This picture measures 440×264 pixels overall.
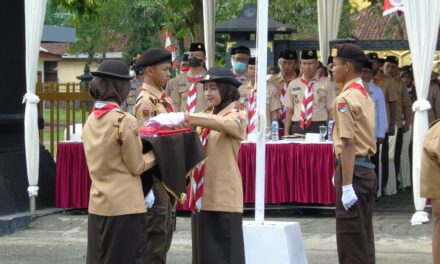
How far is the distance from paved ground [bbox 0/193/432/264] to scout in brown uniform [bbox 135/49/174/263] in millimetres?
2082

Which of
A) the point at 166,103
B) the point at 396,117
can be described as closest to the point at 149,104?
the point at 166,103

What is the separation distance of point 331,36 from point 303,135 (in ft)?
16.1

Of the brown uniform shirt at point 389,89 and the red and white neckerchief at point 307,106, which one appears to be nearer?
the red and white neckerchief at point 307,106

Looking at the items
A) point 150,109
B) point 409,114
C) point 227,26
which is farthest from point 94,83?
point 227,26

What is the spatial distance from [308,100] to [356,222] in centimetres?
545

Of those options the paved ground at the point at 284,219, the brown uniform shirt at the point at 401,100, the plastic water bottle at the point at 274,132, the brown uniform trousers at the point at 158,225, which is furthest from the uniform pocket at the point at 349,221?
the brown uniform shirt at the point at 401,100

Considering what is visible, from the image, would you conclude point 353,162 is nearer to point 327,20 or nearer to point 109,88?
point 109,88

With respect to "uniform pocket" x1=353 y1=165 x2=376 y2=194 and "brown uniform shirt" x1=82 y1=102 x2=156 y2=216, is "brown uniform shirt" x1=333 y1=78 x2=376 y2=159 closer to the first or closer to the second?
"uniform pocket" x1=353 y1=165 x2=376 y2=194

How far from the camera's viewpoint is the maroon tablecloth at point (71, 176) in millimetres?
12977

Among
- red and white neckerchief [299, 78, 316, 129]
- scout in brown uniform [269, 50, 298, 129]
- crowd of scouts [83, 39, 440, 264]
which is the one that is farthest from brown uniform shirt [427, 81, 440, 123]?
crowd of scouts [83, 39, 440, 264]

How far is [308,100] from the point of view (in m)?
13.1

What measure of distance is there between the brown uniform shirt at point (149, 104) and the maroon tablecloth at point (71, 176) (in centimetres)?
514

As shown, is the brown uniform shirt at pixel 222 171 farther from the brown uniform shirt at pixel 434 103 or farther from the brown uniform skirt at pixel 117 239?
the brown uniform shirt at pixel 434 103

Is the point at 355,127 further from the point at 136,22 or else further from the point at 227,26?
the point at 136,22
